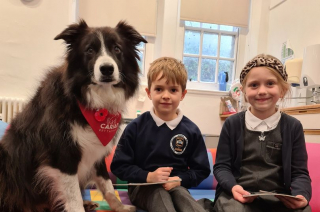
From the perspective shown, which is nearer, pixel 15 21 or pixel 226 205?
pixel 226 205

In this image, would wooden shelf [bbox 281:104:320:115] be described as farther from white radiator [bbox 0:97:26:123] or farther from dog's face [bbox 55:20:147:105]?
white radiator [bbox 0:97:26:123]

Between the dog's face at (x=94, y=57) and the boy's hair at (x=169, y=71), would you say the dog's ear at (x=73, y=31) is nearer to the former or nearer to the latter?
the dog's face at (x=94, y=57)

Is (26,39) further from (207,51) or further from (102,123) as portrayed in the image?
(207,51)

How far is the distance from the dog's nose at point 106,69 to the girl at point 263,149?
747mm

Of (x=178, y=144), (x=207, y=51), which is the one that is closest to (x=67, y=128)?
(x=178, y=144)

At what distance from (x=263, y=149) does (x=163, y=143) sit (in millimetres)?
562

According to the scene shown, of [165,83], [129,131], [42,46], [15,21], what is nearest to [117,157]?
[129,131]

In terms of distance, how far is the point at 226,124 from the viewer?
153 centimetres

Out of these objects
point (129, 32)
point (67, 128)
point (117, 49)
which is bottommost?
point (67, 128)

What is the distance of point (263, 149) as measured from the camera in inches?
55.6

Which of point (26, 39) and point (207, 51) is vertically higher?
point (207, 51)

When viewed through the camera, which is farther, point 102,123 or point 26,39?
point 26,39

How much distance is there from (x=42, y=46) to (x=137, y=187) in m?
2.75

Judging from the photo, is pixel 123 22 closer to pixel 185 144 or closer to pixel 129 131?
pixel 129 131
